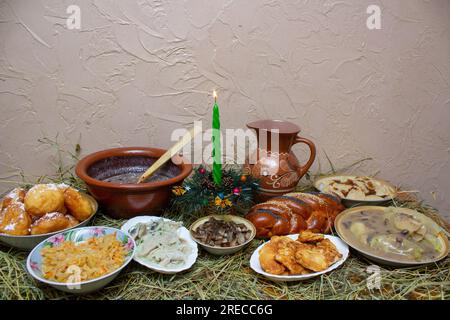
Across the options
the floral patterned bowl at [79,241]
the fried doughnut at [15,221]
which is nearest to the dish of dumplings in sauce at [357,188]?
the floral patterned bowl at [79,241]

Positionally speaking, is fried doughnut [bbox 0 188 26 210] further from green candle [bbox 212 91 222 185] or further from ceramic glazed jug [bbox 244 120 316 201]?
ceramic glazed jug [bbox 244 120 316 201]

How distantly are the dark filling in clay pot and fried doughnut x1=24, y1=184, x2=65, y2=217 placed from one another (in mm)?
188

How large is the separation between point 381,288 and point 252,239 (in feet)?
1.16

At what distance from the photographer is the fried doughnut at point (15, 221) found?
96 cm

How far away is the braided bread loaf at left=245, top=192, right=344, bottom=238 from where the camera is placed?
1073mm

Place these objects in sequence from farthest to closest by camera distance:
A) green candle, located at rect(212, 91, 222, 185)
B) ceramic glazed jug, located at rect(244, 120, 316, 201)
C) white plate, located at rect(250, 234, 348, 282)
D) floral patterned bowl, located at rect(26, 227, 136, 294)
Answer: ceramic glazed jug, located at rect(244, 120, 316, 201), green candle, located at rect(212, 91, 222, 185), white plate, located at rect(250, 234, 348, 282), floral patterned bowl, located at rect(26, 227, 136, 294)

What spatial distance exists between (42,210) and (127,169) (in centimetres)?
34

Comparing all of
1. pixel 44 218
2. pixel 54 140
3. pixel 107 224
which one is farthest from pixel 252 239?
pixel 54 140

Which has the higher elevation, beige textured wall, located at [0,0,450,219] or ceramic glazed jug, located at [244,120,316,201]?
beige textured wall, located at [0,0,450,219]

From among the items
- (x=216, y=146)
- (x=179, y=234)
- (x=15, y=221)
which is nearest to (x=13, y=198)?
(x=15, y=221)

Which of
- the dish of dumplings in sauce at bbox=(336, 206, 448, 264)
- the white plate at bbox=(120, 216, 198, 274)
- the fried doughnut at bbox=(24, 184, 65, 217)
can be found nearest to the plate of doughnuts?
the fried doughnut at bbox=(24, 184, 65, 217)

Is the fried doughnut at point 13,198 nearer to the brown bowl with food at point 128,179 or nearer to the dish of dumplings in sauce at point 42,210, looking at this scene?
the dish of dumplings in sauce at point 42,210

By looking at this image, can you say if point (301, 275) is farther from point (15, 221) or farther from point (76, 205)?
point (15, 221)

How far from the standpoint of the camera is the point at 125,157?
4.17 ft
